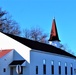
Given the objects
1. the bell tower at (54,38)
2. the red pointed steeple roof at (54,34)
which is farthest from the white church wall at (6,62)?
the red pointed steeple roof at (54,34)

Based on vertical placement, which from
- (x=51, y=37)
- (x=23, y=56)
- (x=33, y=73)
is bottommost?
(x=33, y=73)

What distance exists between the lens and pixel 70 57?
177 feet

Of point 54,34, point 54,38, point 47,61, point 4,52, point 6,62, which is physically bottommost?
point 6,62

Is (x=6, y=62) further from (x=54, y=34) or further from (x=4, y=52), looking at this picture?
(x=54, y=34)

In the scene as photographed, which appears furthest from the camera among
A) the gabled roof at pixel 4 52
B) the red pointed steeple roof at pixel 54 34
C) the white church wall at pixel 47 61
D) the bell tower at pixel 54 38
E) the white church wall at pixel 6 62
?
the red pointed steeple roof at pixel 54 34

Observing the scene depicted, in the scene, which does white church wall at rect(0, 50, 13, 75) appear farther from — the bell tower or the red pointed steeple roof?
the red pointed steeple roof

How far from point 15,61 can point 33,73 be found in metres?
3.24

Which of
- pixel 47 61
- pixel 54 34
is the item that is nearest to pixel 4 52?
pixel 47 61

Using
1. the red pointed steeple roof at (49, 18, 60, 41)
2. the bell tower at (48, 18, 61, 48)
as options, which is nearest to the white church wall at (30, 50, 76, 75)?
the bell tower at (48, 18, 61, 48)

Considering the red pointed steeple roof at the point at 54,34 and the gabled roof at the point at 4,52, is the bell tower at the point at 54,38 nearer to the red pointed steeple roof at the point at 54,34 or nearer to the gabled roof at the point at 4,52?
the red pointed steeple roof at the point at 54,34

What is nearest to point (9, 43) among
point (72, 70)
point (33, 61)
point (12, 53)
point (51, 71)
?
point (12, 53)

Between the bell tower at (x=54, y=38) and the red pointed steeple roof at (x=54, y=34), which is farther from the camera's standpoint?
the red pointed steeple roof at (x=54, y=34)

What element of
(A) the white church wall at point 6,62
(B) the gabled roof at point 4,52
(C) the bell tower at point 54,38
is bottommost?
(A) the white church wall at point 6,62

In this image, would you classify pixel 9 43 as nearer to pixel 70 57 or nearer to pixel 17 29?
pixel 70 57
